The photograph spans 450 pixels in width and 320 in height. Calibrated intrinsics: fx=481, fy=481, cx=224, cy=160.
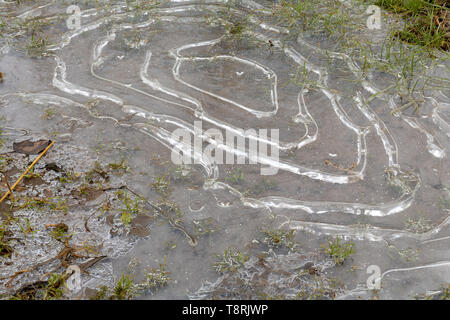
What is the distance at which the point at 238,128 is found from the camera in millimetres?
3385

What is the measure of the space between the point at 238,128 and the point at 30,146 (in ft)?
4.65

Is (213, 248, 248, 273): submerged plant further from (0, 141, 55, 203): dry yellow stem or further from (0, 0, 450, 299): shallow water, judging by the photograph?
(0, 141, 55, 203): dry yellow stem

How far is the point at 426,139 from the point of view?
3.30 meters

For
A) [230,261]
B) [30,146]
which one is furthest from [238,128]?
[30,146]

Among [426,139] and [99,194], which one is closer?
[99,194]

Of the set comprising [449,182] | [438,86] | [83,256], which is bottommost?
[83,256]

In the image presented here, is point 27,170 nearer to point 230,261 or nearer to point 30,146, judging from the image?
point 30,146

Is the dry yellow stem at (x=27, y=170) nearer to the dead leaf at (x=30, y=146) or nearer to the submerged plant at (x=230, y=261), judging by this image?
the dead leaf at (x=30, y=146)

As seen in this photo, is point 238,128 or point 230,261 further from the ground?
point 238,128

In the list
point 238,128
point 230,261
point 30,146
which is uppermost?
point 238,128

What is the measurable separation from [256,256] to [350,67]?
2.01 meters

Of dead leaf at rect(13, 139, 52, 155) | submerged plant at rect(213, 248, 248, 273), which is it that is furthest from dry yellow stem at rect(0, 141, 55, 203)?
submerged plant at rect(213, 248, 248, 273)

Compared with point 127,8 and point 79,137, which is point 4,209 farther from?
point 127,8
